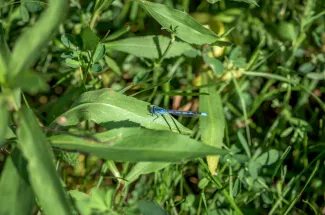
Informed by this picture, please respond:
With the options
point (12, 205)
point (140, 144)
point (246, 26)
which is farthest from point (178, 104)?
point (12, 205)

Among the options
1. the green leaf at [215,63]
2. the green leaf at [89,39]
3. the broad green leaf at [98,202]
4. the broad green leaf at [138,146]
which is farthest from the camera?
the green leaf at [215,63]

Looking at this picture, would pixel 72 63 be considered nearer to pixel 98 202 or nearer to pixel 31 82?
pixel 98 202

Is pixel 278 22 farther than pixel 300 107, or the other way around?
pixel 278 22

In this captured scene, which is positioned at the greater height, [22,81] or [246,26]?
[22,81]

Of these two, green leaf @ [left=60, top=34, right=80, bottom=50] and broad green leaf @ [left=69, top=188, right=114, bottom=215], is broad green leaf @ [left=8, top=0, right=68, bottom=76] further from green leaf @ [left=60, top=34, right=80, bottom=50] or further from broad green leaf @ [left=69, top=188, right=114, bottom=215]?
green leaf @ [left=60, top=34, right=80, bottom=50]

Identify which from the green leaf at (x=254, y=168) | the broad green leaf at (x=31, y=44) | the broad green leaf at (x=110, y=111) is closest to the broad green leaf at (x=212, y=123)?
the green leaf at (x=254, y=168)

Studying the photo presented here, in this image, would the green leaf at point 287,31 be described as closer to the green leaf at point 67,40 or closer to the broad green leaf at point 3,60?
the green leaf at point 67,40

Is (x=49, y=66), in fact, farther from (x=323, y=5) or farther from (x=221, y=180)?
(x=323, y=5)
